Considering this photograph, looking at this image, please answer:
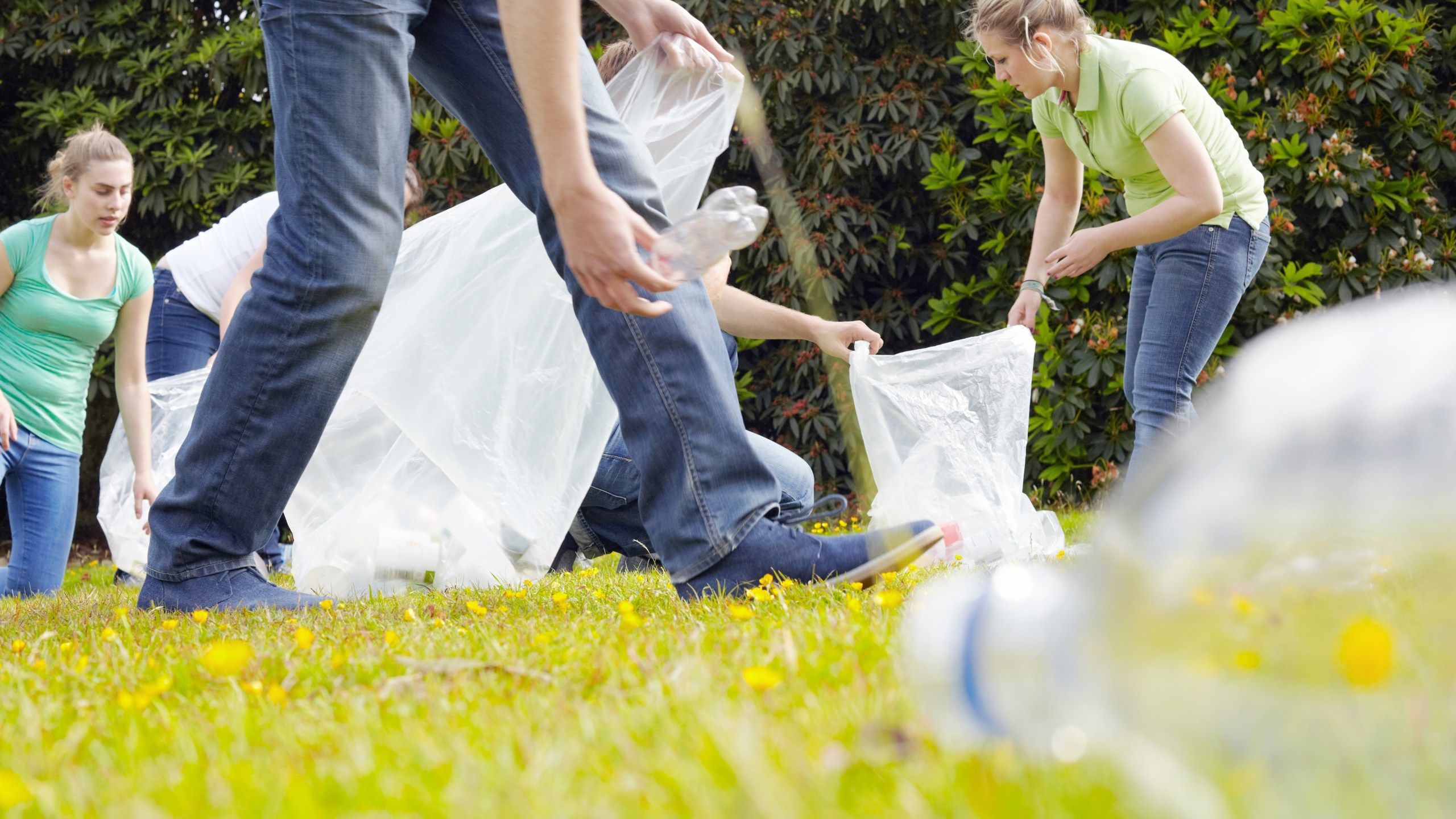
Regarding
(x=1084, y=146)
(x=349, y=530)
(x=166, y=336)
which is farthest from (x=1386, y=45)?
(x=166, y=336)

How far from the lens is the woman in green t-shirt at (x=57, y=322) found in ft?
13.4

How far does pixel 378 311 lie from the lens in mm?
2264

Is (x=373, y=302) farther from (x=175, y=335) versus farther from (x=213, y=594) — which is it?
(x=175, y=335)

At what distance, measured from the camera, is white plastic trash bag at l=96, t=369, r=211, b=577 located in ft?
13.4

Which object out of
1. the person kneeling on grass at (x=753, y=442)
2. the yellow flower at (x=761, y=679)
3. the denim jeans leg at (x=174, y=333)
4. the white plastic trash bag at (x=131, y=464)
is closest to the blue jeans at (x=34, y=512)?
the white plastic trash bag at (x=131, y=464)

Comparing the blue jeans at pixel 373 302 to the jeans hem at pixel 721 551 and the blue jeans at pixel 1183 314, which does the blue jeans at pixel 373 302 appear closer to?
the jeans hem at pixel 721 551

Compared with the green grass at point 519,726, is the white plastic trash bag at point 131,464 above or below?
below

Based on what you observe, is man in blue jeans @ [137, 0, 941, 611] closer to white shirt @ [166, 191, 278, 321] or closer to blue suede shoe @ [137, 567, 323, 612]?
blue suede shoe @ [137, 567, 323, 612]

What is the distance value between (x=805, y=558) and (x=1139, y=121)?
1.80m

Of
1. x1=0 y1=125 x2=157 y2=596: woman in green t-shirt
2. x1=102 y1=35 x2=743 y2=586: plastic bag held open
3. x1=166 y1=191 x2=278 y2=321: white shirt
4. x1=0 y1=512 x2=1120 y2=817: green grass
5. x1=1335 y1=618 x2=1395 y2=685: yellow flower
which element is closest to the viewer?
x1=1335 y1=618 x2=1395 y2=685: yellow flower

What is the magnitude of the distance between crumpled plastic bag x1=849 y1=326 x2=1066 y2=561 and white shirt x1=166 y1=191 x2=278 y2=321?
241 centimetres

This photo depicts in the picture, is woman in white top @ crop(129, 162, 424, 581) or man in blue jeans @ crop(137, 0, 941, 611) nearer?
man in blue jeans @ crop(137, 0, 941, 611)

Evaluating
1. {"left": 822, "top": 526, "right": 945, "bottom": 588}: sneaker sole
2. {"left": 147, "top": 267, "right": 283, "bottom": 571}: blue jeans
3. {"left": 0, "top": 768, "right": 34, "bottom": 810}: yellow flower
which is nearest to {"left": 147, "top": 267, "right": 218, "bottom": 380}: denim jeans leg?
{"left": 147, "top": 267, "right": 283, "bottom": 571}: blue jeans

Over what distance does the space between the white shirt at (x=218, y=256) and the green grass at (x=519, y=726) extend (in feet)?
8.46
